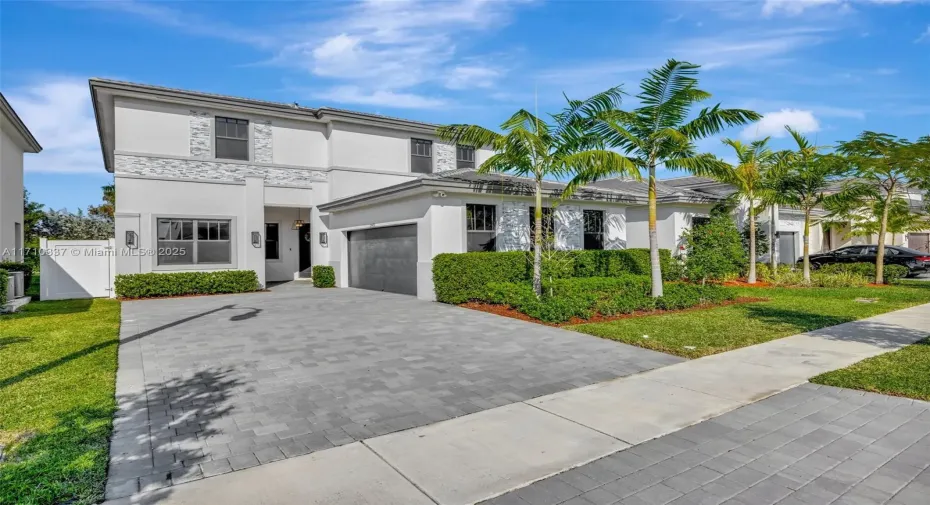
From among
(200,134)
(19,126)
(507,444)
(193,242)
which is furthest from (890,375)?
(19,126)

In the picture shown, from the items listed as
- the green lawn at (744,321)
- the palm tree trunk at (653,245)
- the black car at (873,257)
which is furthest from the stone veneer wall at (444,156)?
the black car at (873,257)

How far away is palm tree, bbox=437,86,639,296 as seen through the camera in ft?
39.9

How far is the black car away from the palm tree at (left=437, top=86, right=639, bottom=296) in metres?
16.6

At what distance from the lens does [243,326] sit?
10.2 meters

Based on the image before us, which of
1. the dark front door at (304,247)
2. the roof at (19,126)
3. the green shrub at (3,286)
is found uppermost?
the roof at (19,126)

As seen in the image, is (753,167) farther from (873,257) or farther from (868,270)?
(873,257)

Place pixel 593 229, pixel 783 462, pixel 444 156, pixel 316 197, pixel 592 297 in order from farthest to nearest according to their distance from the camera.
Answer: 1. pixel 444 156
2. pixel 316 197
3. pixel 593 229
4. pixel 592 297
5. pixel 783 462

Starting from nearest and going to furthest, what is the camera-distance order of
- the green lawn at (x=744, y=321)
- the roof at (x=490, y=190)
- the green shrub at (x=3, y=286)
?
the green lawn at (x=744, y=321) → the green shrub at (x=3, y=286) → the roof at (x=490, y=190)

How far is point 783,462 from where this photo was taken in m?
3.77

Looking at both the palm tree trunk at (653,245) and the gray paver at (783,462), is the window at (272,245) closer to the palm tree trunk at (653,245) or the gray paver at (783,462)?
the palm tree trunk at (653,245)

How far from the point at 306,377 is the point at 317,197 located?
15141mm

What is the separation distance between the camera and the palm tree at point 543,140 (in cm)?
1216

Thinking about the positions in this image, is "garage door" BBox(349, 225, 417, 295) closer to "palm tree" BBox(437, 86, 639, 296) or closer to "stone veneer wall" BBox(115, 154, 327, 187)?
"stone veneer wall" BBox(115, 154, 327, 187)

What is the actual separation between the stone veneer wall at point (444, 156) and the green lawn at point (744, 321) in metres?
13.2
